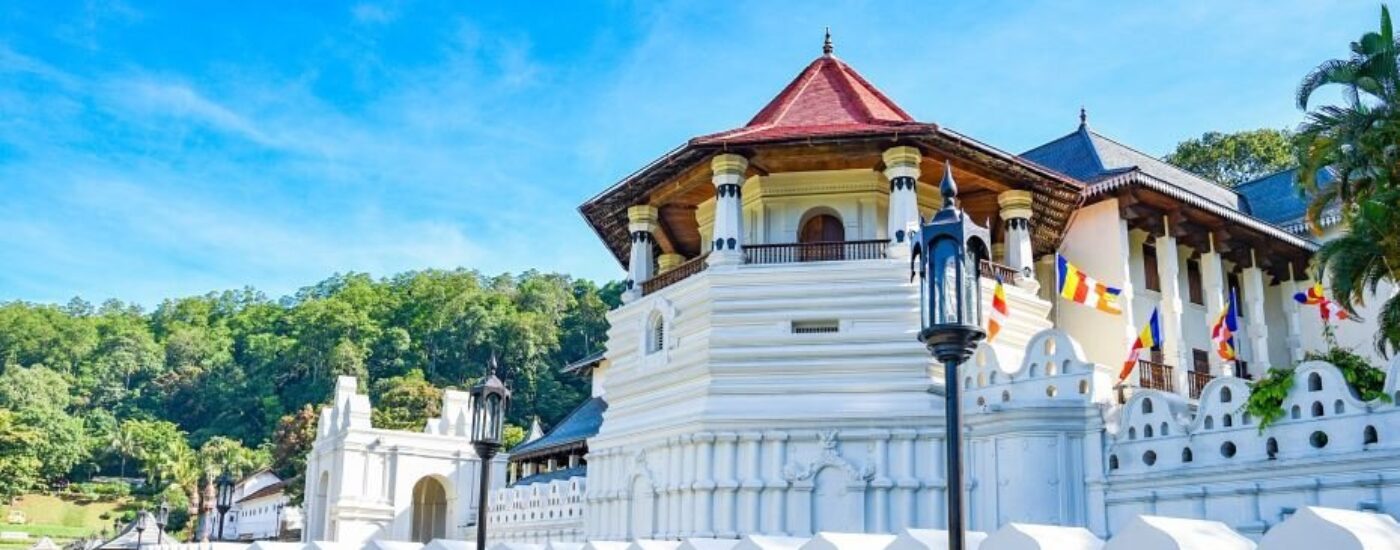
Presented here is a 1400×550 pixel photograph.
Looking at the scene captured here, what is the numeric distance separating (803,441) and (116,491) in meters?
83.0

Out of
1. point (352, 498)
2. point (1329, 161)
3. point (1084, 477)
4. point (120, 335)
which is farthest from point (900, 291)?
point (120, 335)

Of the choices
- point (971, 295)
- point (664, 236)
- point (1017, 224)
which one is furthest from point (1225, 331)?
point (971, 295)

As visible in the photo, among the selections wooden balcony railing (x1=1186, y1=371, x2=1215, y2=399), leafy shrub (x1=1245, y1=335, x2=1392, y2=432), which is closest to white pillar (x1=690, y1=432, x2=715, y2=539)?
leafy shrub (x1=1245, y1=335, x2=1392, y2=432)

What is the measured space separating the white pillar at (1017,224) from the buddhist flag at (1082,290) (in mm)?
1944

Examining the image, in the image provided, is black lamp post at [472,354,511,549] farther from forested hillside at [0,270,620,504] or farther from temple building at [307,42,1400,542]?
forested hillside at [0,270,620,504]

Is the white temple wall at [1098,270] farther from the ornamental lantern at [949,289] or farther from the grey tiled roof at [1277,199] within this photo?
the ornamental lantern at [949,289]

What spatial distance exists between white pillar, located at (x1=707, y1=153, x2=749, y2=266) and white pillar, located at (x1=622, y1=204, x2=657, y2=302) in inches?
121

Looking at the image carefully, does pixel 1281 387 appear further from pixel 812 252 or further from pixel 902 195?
pixel 812 252

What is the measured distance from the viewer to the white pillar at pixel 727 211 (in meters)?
21.7

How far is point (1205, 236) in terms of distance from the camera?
88.9 ft

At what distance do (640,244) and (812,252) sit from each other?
4.26 meters

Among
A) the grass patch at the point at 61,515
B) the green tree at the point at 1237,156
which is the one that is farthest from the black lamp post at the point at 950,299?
the grass patch at the point at 61,515

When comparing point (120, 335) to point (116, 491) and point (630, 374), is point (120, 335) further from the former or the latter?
point (630, 374)

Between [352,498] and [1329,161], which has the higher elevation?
[1329,161]
